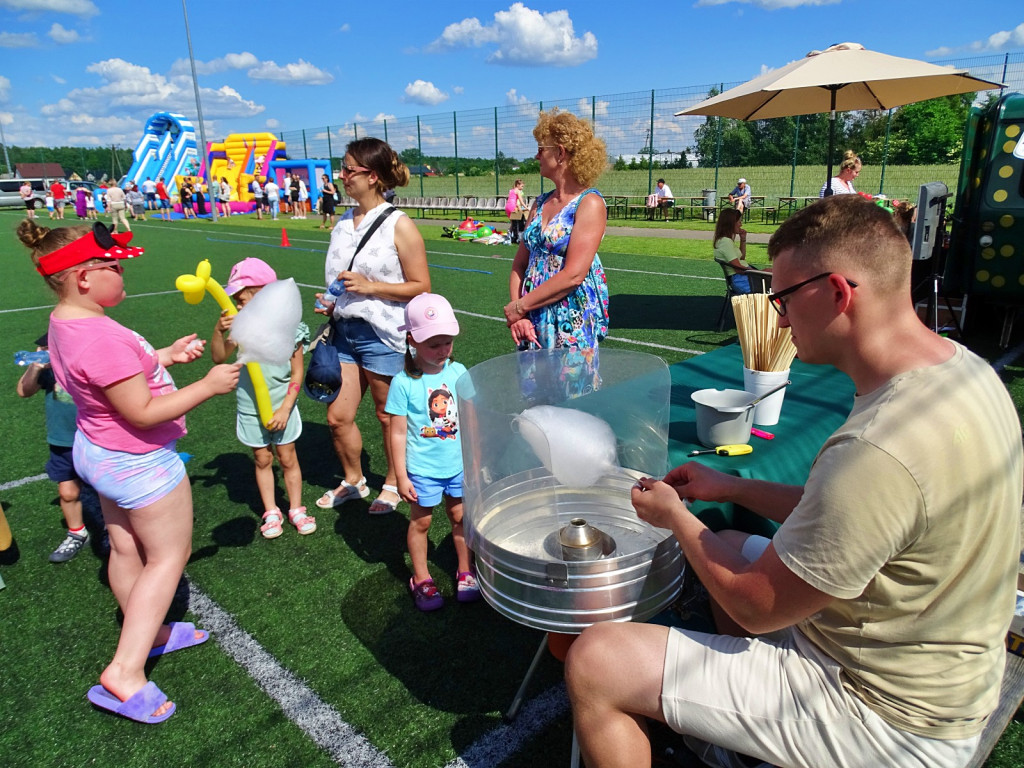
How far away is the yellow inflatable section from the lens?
3800 centimetres

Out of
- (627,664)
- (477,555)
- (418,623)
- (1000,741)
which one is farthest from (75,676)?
(1000,741)

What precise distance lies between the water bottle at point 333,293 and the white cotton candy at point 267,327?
2.72 ft

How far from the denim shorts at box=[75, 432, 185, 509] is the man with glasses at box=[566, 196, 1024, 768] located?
5.59 ft

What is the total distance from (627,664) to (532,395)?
1.39 meters

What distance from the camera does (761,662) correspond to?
1587 millimetres

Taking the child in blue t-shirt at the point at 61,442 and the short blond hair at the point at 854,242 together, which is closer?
the short blond hair at the point at 854,242

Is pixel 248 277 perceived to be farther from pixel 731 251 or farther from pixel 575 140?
pixel 731 251

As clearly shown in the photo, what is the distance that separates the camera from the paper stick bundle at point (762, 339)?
8.93 ft

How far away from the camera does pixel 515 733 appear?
2346 mm

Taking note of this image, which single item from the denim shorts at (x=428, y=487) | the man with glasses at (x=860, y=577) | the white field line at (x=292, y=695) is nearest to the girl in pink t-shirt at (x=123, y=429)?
the white field line at (x=292, y=695)

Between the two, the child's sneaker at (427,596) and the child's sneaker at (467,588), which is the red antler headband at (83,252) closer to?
the child's sneaker at (427,596)

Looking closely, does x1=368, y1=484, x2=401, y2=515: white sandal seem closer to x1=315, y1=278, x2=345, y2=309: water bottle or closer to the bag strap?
x1=315, y1=278, x2=345, y2=309: water bottle

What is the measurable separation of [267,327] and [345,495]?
69.6 inches

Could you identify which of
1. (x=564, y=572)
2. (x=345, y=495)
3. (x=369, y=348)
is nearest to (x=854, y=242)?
(x=564, y=572)
